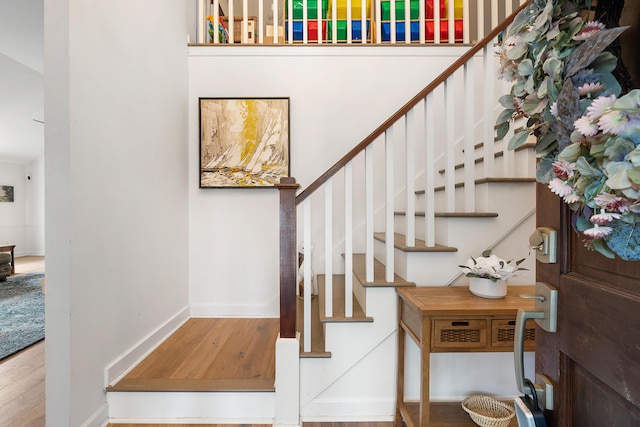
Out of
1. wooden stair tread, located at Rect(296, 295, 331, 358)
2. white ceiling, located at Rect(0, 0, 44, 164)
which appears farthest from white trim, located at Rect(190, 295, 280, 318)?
white ceiling, located at Rect(0, 0, 44, 164)

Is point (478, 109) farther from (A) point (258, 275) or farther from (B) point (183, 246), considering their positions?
(B) point (183, 246)

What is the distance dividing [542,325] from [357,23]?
2.82 m

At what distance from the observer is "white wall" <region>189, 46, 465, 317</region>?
2.52m

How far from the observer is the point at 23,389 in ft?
5.77

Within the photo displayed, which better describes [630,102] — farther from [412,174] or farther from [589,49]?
[412,174]

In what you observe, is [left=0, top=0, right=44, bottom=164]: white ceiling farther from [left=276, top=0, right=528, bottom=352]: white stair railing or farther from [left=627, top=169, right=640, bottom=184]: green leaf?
[left=627, top=169, right=640, bottom=184]: green leaf

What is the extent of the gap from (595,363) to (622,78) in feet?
1.48

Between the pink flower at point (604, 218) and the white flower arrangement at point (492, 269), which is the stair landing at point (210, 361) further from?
the pink flower at point (604, 218)

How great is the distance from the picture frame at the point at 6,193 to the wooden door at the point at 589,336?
30.3ft

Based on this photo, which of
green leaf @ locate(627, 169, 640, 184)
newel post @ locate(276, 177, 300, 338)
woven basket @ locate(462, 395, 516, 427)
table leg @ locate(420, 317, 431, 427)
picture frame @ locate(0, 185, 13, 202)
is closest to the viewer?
green leaf @ locate(627, 169, 640, 184)

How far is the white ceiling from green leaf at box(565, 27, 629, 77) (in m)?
3.73

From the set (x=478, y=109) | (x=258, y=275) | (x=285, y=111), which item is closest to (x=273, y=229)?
(x=258, y=275)

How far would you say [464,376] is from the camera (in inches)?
62.6

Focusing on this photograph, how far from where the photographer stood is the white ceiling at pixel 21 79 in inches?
101
